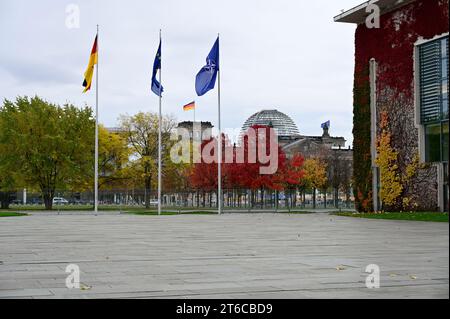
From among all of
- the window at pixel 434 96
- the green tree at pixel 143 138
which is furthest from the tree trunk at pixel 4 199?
the window at pixel 434 96

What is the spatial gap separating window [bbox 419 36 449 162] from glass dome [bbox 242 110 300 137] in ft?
449

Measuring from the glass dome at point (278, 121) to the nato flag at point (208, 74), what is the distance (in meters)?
133

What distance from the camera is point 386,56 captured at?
46.5 m

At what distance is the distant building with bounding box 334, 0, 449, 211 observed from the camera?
1613 inches

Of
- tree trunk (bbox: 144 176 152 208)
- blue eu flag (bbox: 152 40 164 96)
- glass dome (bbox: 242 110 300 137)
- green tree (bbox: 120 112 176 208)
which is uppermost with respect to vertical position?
glass dome (bbox: 242 110 300 137)

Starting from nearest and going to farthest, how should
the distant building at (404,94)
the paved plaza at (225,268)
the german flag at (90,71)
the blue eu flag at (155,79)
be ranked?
1. the paved plaza at (225,268)
2. the distant building at (404,94)
3. the blue eu flag at (155,79)
4. the german flag at (90,71)

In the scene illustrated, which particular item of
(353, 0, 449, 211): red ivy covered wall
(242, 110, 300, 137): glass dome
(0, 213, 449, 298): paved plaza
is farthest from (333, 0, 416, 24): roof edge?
(242, 110, 300, 137): glass dome

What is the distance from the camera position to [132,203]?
70.8m

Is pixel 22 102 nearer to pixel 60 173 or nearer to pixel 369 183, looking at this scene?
pixel 60 173

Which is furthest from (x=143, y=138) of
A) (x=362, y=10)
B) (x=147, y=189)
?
(x=362, y=10)

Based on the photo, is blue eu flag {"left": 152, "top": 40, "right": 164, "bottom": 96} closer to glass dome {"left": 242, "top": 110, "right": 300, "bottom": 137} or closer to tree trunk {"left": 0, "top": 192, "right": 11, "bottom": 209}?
tree trunk {"left": 0, "top": 192, "right": 11, "bottom": 209}

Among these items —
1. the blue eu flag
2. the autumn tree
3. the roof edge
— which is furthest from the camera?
the autumn tree

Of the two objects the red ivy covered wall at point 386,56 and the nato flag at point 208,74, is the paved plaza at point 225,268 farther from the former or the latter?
the red ivy covered wall at point 386,56

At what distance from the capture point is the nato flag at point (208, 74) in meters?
44.4
